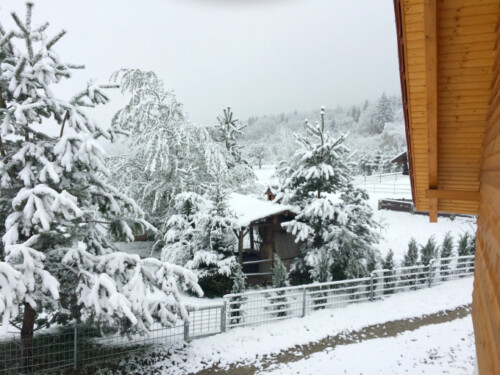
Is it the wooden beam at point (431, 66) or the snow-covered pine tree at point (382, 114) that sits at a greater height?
the snow-covered pine tree at point (382, 114)

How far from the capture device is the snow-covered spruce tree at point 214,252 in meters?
10.7

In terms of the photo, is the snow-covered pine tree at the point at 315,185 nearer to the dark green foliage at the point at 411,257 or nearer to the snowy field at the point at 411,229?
the dark green foliage at the point at 411,257

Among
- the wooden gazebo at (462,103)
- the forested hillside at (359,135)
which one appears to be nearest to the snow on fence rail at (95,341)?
the wooden gazebo at (462,103)

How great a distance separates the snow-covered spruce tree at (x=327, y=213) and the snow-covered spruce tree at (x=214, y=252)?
237 cm

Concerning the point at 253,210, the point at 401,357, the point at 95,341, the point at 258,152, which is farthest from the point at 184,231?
the point at 258,152

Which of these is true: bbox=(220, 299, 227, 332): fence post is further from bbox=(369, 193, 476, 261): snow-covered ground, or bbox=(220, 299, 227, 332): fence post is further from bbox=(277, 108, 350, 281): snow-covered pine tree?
bbox=(369, 193, 476, 261): snow-covered ground

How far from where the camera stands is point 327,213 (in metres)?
11.3

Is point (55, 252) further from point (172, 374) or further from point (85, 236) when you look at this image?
point (172, 374)

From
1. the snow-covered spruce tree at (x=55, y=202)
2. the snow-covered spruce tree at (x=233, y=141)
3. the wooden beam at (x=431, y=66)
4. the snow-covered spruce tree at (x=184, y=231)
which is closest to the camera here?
the wooden beam at (x=431, y=66)

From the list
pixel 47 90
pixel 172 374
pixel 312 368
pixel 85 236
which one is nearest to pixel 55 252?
pixel 85 236

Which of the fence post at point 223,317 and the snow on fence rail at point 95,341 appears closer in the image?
the snow on fence rail at point 95,341

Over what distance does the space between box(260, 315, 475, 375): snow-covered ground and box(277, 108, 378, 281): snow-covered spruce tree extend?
9.64 ft

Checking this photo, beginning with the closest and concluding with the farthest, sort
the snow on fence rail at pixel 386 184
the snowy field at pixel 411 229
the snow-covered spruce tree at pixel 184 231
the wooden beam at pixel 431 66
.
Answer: the wooden beam at pixel 431 66, the snow-covered spruce tree at pixel 184 231, the snowy field at pixel 411 229, the snow on fence rail at pixel 386 184

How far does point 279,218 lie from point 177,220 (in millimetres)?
4113
